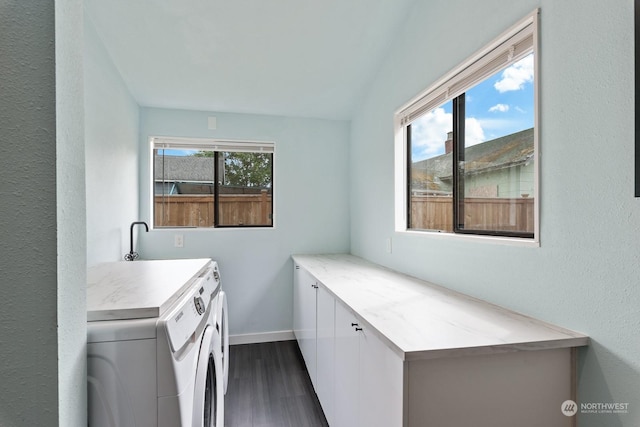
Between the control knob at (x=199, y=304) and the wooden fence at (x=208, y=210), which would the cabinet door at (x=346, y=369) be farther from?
the wooden fence at (x=208, y=210)

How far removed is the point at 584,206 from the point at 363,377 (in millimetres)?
932

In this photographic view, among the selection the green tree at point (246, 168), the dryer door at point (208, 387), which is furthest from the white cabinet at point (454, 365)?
the green tree at point (246, 168)

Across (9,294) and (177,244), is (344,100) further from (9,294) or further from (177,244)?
(9,294)

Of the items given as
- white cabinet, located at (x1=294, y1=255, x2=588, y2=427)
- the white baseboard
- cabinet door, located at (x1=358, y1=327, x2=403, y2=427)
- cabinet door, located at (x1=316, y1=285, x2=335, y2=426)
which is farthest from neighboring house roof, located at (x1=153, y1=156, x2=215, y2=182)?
cabinet door, located at (x1=358, y1=327, x2=403, y2=427)

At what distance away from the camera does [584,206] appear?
939 mm

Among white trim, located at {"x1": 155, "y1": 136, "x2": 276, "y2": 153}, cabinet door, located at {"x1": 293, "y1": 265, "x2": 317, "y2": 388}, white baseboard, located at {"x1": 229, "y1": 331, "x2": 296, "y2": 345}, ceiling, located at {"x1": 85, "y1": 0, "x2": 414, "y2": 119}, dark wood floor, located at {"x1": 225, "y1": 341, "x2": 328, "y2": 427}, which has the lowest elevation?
dark wood floor, located at {"x1": 225, "y1": 341, "x2": 328, "y2": 427}

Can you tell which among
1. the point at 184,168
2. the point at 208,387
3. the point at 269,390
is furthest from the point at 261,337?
the point at 184,168

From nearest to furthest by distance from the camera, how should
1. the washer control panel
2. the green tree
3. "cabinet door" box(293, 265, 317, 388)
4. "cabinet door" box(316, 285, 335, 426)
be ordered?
the washer control panel < "cabinet door" box(316, 285, 335, 426) < "cabinet door" box(293, 265, 317, 388) < the green tree

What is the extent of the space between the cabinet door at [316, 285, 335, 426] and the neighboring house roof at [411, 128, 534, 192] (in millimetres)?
936

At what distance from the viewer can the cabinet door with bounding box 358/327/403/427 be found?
90 cm

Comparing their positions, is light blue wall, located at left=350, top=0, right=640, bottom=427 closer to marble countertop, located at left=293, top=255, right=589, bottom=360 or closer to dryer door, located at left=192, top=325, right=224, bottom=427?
marble countertop, located at left=293, top=255, right=589, bottom=360

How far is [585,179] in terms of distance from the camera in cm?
94

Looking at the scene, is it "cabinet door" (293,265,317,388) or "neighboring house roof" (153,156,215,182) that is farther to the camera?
"neighboring house roof" (153,156,215,182)

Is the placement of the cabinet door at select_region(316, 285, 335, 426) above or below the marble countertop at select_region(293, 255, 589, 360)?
below
